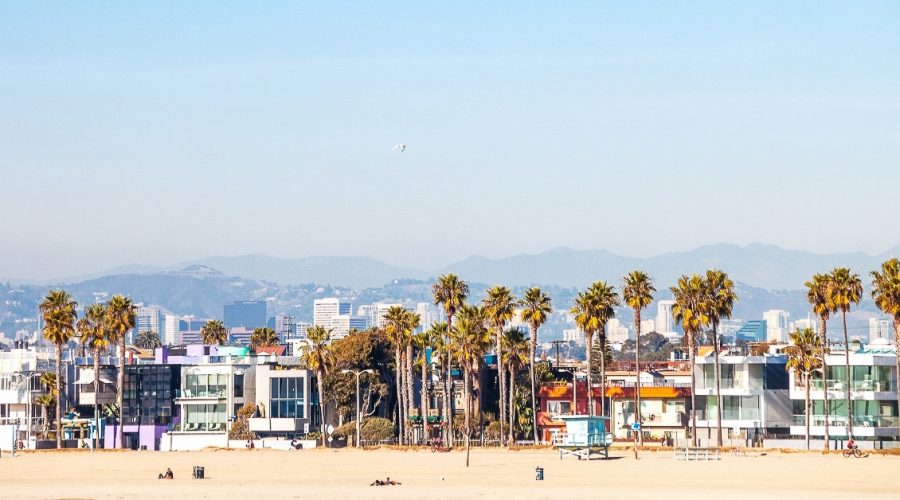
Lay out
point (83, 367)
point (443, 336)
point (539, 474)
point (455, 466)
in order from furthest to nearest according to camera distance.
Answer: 1. point (83, 367)
2. point (443, 336)
3. point (455, 466)
4. point (539, 474)

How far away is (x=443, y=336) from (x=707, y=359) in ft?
70.8

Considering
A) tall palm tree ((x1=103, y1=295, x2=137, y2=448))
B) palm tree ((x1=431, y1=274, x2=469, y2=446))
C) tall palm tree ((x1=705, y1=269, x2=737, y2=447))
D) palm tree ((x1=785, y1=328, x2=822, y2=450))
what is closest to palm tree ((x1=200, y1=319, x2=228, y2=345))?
tall palm tree ((x1=103, y1=295, x2=137, y2=448))

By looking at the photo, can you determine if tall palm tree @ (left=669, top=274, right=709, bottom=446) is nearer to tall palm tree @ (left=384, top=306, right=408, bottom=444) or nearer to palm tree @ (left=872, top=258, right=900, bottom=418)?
palm tree @ (left=872, top=258, right=900, bottom=418)

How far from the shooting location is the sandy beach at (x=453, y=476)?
222 ft

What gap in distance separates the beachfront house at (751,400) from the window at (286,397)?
34042 mm

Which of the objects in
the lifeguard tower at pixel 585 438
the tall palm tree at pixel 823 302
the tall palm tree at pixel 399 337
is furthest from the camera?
the tall palm tree at pixel 399 337

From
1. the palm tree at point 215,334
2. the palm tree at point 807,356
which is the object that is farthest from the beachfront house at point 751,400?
the palm tree at point 215,334

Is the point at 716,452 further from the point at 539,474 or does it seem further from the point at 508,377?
the point at 508,377

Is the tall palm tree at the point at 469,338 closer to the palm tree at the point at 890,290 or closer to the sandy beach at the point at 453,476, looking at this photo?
the sandy beach at the point at 453,476

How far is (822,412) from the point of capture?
107 metres

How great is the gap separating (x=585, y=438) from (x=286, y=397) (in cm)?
3951

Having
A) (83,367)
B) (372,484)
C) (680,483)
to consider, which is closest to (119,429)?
(83,367)

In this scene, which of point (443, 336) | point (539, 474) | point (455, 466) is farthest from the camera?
point (443, 336)

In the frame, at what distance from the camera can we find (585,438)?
3639 inches
